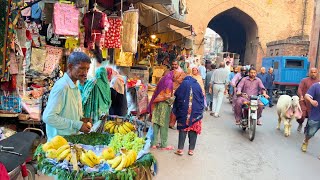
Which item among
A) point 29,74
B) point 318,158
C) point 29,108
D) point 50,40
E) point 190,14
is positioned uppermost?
point 190,14

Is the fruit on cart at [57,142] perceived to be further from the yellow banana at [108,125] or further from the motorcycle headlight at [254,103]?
the motorcycle headlight at [254,103]

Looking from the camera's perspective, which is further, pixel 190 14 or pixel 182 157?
pixel 190 14

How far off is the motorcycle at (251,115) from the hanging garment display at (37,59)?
4.91 metres

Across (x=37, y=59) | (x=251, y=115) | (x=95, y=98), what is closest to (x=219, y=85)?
(x=251, y=115)

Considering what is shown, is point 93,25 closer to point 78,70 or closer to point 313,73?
point 78,70

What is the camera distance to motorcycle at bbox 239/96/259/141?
7.97 metres

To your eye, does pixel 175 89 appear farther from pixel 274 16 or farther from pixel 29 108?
pixel 274 16

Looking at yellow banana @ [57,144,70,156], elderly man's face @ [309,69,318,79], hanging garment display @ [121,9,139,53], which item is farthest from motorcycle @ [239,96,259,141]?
yellow banana @ [57,144,70,156]

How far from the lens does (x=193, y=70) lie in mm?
8023

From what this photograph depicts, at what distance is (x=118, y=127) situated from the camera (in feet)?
11.5

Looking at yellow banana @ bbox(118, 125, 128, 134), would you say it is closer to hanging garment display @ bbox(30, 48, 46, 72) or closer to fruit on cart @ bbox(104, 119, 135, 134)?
fruit on cart @ bbox(104, 119, 135, 134)

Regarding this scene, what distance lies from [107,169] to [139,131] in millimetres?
1199

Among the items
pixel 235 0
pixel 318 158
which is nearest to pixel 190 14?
pixel 235 0

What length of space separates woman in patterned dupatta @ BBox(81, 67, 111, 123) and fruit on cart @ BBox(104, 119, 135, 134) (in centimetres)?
113
